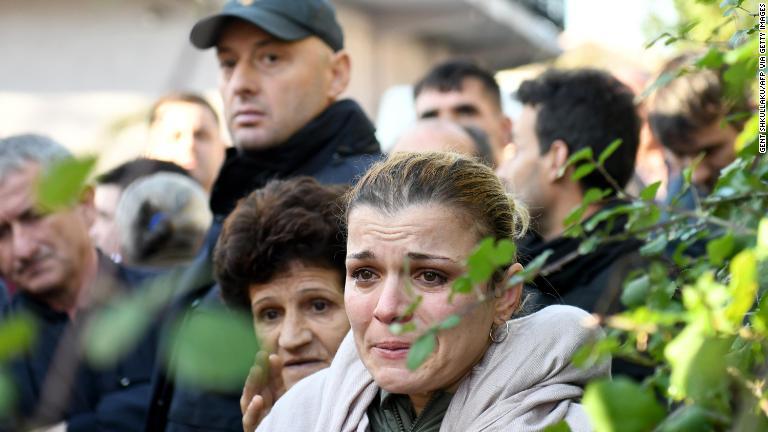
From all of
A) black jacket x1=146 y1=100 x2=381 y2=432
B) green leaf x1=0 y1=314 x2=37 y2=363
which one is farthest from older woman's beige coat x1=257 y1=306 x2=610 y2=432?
black jacket x1=146 y1=100 x2=381 y2=432

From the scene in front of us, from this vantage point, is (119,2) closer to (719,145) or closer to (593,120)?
(593,120)

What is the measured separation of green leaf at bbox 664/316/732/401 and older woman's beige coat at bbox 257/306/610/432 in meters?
1.03

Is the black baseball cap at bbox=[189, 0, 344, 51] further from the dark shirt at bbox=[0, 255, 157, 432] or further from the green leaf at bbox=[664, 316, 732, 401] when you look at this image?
the green leaf at bbox=[664, 316, 732, 401]

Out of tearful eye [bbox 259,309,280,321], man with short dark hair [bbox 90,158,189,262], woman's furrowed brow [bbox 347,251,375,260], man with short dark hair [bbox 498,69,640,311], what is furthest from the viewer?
man with short dark hair [bbox 90,158,189,262]

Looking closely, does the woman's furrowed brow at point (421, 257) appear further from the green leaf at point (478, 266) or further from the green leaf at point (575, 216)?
the green leaf at point (478, 266)

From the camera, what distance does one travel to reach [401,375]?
7.93 feet

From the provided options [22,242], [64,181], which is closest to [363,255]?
[64,181]

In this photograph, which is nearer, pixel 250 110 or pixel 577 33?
pixel 250 110

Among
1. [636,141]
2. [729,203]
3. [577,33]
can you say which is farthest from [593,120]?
[577,33]

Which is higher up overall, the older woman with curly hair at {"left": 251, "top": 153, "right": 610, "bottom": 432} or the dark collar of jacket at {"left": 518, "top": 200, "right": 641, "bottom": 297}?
the older woman with curly hair at {"left": 251, "top": 153, "right": 610, "bottom": 432}

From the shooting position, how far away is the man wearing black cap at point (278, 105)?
4168 millimetres

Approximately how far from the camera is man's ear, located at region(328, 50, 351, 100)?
4.51 meters

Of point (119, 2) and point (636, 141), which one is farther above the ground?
point (119, 2)

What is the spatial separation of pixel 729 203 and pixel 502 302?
2.36 ft
